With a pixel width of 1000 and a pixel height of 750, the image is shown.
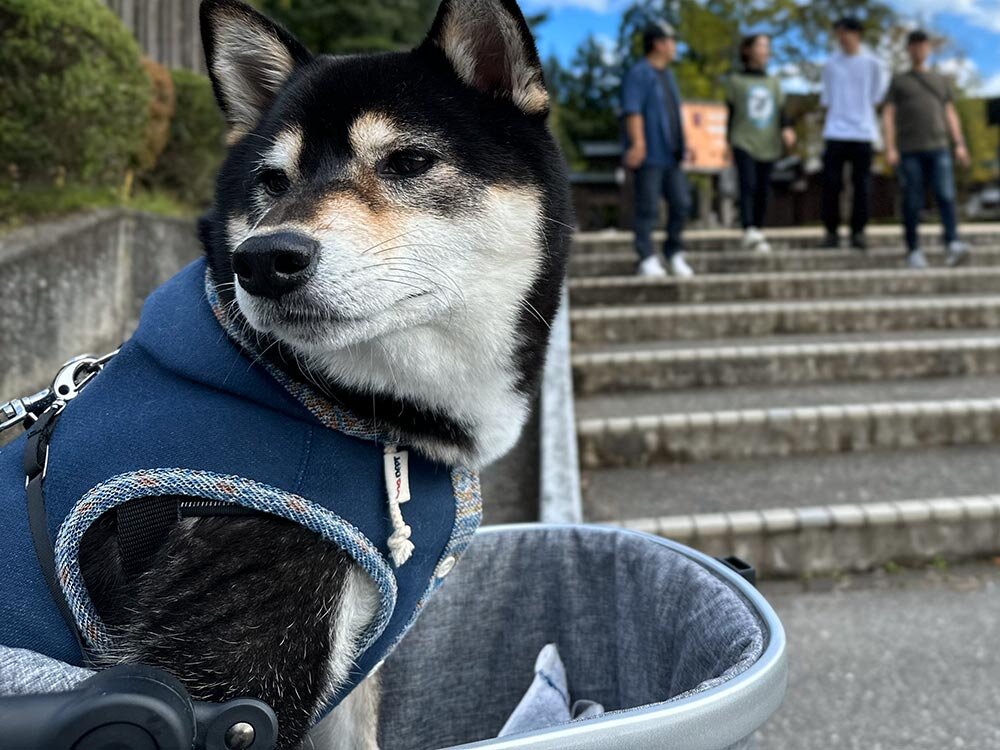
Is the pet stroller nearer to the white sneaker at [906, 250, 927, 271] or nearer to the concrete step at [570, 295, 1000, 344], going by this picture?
the concrete step at [570, 295, 1000, 344]

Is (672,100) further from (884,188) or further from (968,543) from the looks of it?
(884,188)

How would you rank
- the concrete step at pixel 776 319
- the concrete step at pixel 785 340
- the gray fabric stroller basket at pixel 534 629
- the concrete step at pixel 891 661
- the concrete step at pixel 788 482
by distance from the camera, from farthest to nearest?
the concrete step at pixel 776 319, the concrete step at pixel 785 340, the concrete step at pixel 788 482, the concrete step at pixel 891 661, the gray fabric stroller basket at pixel 534 629

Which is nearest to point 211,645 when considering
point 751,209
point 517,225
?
point 517,225

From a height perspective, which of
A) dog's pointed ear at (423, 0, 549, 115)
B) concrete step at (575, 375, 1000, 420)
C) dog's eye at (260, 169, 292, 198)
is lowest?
concrete step at (575, 375, 1000, 420)

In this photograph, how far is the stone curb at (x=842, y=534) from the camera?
2873mm

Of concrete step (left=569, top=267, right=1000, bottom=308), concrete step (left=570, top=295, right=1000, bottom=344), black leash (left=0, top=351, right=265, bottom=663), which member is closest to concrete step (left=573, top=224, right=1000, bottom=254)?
concrete step (left=569, top=267, right=1000, bottom=308)

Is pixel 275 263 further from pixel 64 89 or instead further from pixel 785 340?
pixel 785 340

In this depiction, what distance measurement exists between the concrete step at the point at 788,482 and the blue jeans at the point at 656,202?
274 centimetres

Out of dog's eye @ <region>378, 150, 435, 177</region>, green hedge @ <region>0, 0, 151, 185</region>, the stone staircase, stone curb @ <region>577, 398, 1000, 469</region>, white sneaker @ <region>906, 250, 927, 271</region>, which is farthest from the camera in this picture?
white sneaker @ <region>906, 250, 927, 271</region>

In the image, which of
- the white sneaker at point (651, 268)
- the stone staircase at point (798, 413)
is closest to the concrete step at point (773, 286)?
the stone staircase at point (798, 413)

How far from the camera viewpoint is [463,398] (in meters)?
1.37

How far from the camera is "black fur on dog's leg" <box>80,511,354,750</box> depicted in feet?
3.64

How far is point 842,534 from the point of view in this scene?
9.55ft

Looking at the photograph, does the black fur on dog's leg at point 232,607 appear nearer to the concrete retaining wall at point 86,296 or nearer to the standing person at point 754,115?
the concrete retaining wall at point 86,296
